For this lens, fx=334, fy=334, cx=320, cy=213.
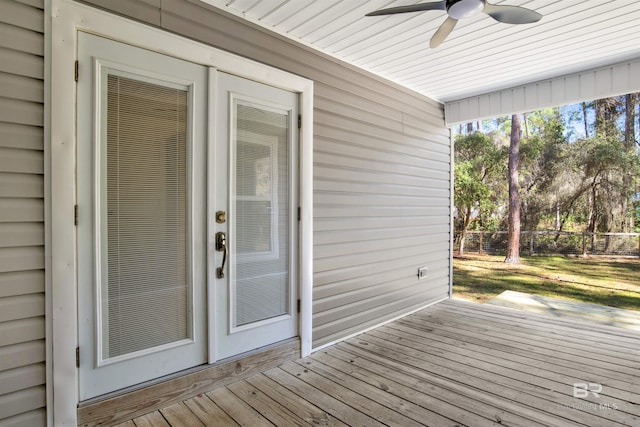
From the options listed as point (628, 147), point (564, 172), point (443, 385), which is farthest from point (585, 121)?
point (443, 385)

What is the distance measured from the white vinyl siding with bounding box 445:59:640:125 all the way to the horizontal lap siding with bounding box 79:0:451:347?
40cm

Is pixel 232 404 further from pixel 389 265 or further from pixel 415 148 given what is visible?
pixel 415 148

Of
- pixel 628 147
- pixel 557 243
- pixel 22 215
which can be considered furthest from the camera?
pixel 557 243

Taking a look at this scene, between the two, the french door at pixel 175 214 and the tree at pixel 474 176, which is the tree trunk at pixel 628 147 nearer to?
the tree at pixel 474 176

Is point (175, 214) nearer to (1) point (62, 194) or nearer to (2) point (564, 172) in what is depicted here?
(1) point (62, 194)

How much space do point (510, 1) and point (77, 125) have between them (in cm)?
283

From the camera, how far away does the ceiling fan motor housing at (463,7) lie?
6.26 feet

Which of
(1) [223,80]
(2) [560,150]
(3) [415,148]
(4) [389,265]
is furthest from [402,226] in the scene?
(2) [560,150]

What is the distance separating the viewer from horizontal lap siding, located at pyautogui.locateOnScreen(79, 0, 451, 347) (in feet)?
8.14

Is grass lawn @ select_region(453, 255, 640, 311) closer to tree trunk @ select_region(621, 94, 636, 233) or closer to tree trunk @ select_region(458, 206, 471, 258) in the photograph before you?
tree trunk @ select_region(458, 206, 471, 258)

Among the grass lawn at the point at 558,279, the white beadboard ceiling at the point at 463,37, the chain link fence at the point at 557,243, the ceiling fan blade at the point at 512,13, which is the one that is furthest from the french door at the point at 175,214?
the chain link fence at the point at 557,243

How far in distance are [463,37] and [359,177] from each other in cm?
147

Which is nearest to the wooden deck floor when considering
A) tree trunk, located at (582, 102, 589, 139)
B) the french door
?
the french door

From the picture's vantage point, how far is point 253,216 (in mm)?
2557
